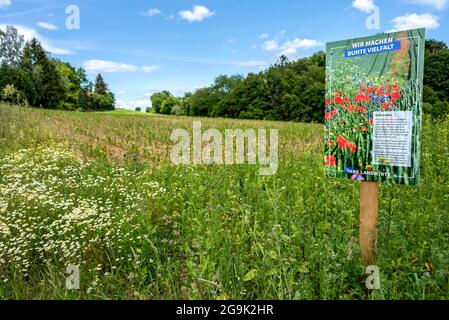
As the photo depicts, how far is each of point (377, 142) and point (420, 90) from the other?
534mm

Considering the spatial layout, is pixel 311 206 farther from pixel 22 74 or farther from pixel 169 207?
pixel 22 74

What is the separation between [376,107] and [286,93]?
49.7 meters

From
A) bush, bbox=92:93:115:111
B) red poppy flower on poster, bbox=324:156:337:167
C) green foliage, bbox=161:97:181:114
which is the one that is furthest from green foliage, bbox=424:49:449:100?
bush, bbox=92:93:115:111

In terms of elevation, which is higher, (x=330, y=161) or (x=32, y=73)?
(x=32, y=73)

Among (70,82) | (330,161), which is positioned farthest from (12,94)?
(70,82)

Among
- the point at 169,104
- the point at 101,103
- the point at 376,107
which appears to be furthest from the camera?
the point at 169,104

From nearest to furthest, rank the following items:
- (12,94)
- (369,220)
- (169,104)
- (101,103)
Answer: (369,220)
(12,94)
(101,103)
(169,104)

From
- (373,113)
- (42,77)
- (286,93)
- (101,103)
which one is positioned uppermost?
(42,77)

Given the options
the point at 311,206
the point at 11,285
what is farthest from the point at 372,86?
the point at 11,285

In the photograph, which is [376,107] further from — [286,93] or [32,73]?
[32,73]

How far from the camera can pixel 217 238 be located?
3.29m

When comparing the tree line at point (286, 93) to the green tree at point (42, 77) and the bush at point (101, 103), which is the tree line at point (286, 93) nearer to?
the bush at point (101, 103)

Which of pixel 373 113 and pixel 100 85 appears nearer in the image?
pixel 373 113
